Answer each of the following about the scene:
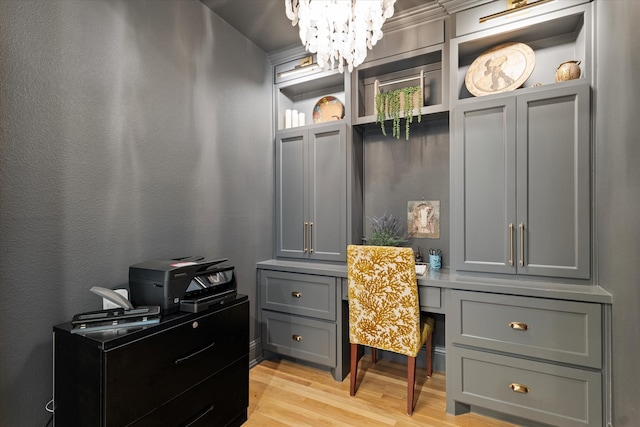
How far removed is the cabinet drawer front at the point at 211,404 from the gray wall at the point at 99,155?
0.60 metres

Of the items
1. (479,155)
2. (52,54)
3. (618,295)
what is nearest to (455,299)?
(618,295)

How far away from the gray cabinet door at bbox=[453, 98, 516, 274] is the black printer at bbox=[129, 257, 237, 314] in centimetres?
170

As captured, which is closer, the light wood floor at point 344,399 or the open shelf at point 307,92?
the light wood floor at point 344,399

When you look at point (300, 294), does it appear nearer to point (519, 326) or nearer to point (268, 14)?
point (519, 326)

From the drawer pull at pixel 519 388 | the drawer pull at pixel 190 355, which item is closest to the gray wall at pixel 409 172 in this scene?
the drawer pull at pixel 519 388

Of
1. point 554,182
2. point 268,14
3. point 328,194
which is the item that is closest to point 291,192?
point 328,194

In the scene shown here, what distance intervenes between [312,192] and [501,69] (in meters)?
1.75

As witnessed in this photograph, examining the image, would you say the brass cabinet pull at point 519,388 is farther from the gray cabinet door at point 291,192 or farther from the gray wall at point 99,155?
the gray wall at point 99,155

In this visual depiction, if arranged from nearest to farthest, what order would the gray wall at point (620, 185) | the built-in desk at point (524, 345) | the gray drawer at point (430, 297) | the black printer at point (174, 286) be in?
the gray wall at point (620, 185) → the black printer at point (174, 286) → the built-in desk at point (524, 345) → the gray drawer at point (430, 297)

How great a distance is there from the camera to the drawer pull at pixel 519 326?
185 centimetres

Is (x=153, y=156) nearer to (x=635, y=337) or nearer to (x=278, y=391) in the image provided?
(x=278, y=391)

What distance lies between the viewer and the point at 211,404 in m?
1.74

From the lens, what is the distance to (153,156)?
6.47 feet

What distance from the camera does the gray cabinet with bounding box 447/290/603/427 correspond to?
172 cm
